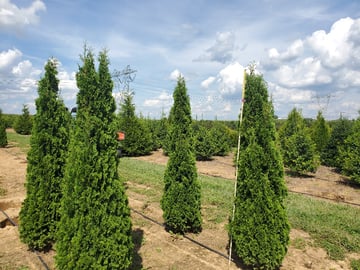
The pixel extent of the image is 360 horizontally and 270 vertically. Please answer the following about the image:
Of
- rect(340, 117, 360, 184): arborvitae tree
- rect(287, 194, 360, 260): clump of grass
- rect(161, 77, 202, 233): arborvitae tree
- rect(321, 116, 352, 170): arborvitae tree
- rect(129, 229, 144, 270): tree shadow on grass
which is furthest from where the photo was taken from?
rect(321, 116, 352, 170): arborvitae tree

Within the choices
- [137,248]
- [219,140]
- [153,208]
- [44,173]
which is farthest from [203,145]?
[44,173]

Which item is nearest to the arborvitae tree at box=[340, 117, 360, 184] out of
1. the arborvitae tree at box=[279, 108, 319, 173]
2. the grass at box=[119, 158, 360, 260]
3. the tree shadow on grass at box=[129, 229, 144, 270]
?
the arborvitae tree at box=[279, 108, 319, 173]

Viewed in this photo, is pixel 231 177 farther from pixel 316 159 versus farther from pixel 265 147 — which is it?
pixel 265 147

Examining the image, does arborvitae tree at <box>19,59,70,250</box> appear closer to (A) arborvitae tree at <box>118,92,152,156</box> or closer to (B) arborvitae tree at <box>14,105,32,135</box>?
(A) arborvitae tree at <box>118,92,152,156</box>

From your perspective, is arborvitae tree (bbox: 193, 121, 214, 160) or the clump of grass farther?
arborvitae tree (bbox: 193, 121, 214, 160)

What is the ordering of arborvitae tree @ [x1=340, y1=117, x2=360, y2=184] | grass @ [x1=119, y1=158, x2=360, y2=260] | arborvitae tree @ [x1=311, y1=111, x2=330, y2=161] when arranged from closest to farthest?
grass @ [x1=119, y1=158, x2=360, y2=260] → arborvitae tree @ [x1=340, y1=117, x2=360, y2=184] → arborvitae tree @ [x1=311, y1=111, x2=330, y2=161]

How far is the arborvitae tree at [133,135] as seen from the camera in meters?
18.1

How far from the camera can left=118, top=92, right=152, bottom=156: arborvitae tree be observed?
59.3 feet

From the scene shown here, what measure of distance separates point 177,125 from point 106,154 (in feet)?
8.52

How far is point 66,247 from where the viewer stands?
339 centimetres

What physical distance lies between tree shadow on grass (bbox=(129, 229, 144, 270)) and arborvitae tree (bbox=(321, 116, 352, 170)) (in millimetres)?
12494

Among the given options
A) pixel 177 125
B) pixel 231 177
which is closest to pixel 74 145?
pixel 177 125

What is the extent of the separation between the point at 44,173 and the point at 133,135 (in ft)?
43.9

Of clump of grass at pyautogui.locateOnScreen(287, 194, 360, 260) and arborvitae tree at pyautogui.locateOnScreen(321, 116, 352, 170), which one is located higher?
arborvitae tree at pyautogui.locateOnScreen(321, 116, 352, 170)
